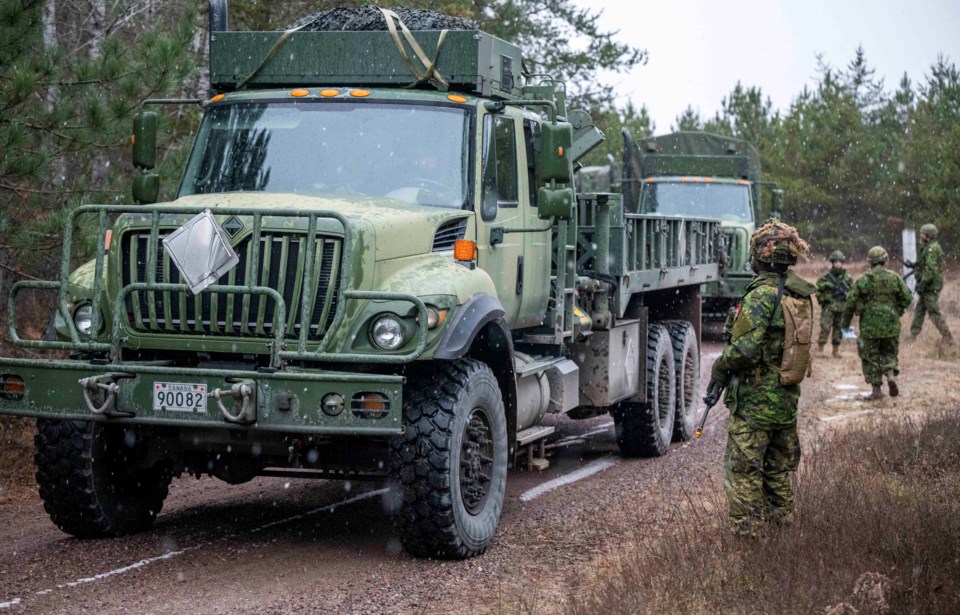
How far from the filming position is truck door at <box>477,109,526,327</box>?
783 cm

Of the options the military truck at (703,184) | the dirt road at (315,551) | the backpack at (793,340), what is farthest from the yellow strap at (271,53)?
the military truck at (703,184)

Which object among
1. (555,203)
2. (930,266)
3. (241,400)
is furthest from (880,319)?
(241,400)

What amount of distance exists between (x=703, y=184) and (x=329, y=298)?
15.7m

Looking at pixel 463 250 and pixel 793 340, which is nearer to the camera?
pixel 793 340

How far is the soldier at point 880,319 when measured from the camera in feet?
46.8

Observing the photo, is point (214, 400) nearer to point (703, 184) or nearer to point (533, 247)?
point (533, 247)

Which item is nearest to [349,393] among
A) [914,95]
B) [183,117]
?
[183,117]

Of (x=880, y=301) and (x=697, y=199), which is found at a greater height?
(x=697, y=199)

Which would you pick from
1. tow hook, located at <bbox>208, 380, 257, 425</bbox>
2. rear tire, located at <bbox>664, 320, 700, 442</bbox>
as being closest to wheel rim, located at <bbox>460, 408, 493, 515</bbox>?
tow hook, located at <bbox>208, 380, 257, 425</bbox>

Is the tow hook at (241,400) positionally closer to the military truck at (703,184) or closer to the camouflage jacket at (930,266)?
the camouflage jacket at (930,266)

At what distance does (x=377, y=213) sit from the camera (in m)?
7.07

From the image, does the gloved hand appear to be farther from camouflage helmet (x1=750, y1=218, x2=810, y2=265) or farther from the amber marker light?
the amber marker light

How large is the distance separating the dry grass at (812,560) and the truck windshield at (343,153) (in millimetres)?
2489

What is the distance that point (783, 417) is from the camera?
21.9 ft
